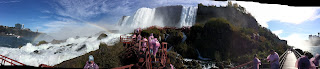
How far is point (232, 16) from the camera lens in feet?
13.3

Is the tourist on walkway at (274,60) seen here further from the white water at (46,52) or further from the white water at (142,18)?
the white water at (46,52)

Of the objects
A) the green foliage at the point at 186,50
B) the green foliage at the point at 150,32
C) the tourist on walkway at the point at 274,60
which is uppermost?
the green foliage at the point at 150,32

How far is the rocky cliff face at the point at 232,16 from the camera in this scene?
345 cm

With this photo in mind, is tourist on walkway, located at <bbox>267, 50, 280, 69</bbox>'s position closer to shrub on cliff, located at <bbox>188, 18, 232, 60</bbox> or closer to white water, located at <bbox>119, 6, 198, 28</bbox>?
shrub on cliff, located at <bbox>188, 18, 232, 60</bbox>

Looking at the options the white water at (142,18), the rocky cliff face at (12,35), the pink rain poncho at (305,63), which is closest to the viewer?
the pink rain poncho at (305,63)

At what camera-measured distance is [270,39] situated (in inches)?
127

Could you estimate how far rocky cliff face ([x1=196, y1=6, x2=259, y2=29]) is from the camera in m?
3.45

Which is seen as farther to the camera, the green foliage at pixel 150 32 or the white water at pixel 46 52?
the green foliage at pixel 150 32

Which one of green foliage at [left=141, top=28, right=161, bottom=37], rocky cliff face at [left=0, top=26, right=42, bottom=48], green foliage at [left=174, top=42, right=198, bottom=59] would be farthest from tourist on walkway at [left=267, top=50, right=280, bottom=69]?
rocky cliff face at [left=0, top=26, right=42, bottom=48]

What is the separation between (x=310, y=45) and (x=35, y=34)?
4.54 m

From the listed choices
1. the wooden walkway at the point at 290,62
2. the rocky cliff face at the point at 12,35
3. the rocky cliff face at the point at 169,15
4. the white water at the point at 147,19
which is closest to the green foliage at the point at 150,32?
the white water at the point at 147,19

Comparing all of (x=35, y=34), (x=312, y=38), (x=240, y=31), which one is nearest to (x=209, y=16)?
(x=240, y=31)

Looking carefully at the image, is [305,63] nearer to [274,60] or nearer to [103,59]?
[274,60]

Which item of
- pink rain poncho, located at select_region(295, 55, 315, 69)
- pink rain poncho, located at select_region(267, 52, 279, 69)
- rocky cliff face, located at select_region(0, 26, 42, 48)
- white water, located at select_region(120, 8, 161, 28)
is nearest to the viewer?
pink rain poncho, located at select_region(295, 55, 315, 69)
